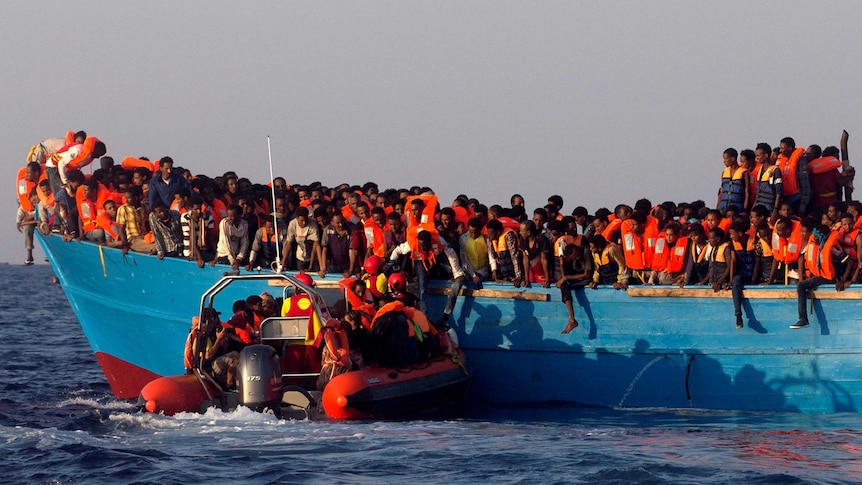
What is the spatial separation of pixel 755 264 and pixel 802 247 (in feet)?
2.51

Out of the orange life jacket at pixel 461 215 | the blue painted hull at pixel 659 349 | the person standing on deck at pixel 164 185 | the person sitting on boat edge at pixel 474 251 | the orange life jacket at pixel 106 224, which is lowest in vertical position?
the blue painted hull at pixel 659 349

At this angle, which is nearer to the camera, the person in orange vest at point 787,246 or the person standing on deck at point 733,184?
the person in orange vest at point 787,246

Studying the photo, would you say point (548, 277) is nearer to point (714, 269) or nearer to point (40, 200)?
point (714, 269)

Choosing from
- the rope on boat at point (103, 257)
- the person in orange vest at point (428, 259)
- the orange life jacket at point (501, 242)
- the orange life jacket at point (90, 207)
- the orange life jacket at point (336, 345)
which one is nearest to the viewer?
the orange life jacket at point (336, 345)

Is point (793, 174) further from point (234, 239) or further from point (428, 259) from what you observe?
point (234, 239)

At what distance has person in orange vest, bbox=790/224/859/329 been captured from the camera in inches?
666

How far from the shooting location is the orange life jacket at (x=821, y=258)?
1686cm

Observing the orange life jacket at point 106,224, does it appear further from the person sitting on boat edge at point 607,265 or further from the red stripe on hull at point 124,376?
the person sitting on boat edge at point 607,265

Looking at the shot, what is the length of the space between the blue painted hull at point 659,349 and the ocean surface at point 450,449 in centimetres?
→ 36

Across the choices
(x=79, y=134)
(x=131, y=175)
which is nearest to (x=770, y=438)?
(x=131, y=175)

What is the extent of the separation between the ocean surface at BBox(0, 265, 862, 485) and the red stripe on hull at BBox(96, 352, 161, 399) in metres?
4.82

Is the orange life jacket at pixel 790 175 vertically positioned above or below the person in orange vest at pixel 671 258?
above

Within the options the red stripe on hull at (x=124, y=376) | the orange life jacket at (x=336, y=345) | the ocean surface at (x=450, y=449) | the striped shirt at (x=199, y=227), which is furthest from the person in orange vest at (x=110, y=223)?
the orange life jacket at (x=336, y=345)

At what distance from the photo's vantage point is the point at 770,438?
15.6m
